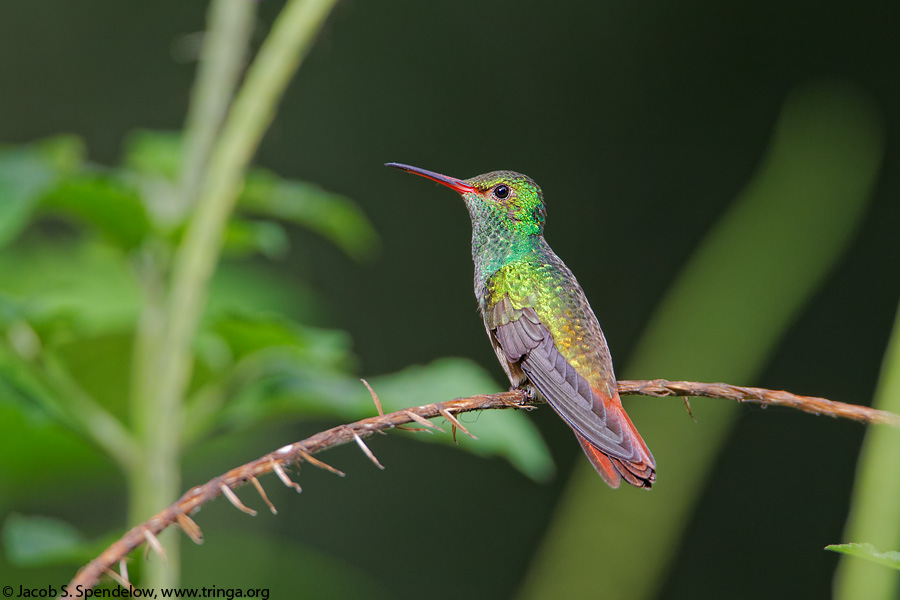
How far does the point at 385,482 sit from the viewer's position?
6438 mm

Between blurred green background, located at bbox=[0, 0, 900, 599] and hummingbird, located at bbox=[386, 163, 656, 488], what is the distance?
3.17 ft

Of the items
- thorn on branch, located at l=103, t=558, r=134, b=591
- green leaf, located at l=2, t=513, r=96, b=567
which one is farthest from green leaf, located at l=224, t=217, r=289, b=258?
thorn on branch, located at l=103, t=558, r=134, b=591

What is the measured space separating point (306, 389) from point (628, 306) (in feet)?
14.4

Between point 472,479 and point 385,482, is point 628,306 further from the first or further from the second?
point 385,482

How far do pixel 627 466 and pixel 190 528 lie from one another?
0.64 meters

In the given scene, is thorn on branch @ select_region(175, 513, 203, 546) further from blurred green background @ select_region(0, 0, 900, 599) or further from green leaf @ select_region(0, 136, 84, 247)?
blurred green background @ select_region(0, 0, 900, 599)

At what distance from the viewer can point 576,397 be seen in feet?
4.67

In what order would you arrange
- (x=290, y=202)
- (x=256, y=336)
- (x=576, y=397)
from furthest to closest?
(x=290, y=202) < (x=256, y=336) < (x=576, y=397)

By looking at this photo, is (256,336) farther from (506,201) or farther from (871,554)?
(871,554)

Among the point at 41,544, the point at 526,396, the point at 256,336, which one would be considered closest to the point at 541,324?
the point at 526,396

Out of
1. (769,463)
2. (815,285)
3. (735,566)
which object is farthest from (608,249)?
(815,285)

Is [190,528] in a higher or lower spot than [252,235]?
lower

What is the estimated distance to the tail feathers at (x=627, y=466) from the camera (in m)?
1.19

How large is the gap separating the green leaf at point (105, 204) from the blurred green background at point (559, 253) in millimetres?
797
